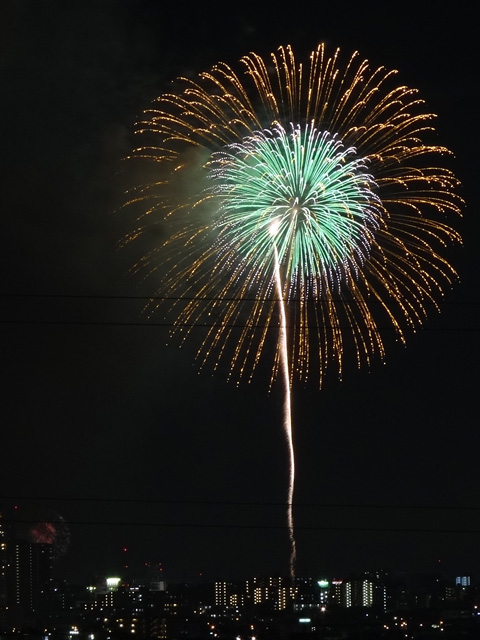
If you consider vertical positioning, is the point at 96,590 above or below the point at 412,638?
below

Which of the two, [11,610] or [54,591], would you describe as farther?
[54,591]

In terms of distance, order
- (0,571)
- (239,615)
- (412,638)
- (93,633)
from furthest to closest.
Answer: (0,571) < (239,615) < (93,633) < (412,638)

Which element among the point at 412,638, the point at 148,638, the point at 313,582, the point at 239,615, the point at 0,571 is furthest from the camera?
the point at 0,571

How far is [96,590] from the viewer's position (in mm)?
57094

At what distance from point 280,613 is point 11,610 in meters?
16.5

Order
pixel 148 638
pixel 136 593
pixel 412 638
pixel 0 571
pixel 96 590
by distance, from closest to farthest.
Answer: pixel 148 638
pixel 412 638
pixel 0 571
pixel 136 593
pixel 96 590

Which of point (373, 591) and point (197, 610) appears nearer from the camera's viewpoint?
point (197, 610)

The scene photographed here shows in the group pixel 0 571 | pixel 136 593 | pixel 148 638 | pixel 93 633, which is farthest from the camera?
pixel 136 593

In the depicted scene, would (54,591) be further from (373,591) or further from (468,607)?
(468,607)

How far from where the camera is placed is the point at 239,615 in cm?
3978

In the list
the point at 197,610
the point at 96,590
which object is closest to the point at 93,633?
the point at 197,610

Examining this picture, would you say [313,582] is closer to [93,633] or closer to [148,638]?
[93,633]

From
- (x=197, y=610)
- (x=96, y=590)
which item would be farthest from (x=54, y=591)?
(x=197, y=610)

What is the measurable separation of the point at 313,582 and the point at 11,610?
12.6 m
